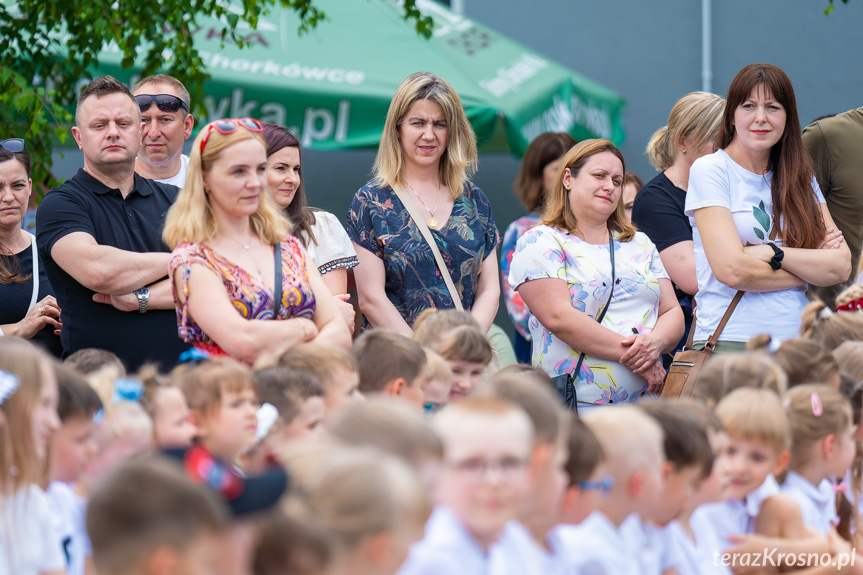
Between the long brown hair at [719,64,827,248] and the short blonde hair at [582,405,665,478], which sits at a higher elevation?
the long brown hair at [719,64,827,248]

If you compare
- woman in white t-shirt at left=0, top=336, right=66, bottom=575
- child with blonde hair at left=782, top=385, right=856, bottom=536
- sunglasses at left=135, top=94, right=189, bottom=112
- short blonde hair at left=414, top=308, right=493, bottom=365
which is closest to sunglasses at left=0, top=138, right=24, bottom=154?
sunglasses at left=135, top=94, right=189, bottom=112

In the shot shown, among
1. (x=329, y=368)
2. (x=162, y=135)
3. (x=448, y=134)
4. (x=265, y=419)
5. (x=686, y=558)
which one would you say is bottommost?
(x=686, y=558)

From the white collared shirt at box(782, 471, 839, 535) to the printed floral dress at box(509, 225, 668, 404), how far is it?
123cm

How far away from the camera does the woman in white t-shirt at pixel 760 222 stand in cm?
422

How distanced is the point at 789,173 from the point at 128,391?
9.48 ft

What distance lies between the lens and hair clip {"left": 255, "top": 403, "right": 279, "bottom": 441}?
9.51ft

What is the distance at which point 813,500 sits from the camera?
3260 mm

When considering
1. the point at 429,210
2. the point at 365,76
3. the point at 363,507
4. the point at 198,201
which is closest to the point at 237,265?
the point at 198,201

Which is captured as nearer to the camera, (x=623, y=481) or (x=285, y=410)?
(x=623, y=481)

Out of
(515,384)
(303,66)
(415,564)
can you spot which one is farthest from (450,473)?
(303,66)

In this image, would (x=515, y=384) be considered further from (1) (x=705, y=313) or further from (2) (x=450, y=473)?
(1) (x=705, y=313)

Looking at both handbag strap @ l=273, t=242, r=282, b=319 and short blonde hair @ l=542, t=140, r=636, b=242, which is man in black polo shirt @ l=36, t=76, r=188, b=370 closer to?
handbag strap @ l=273, t=242, r=282, b=319

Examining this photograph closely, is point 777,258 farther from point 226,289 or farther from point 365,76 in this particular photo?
point 365,76

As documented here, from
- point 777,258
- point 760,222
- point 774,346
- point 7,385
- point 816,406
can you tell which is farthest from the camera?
point 760,222
